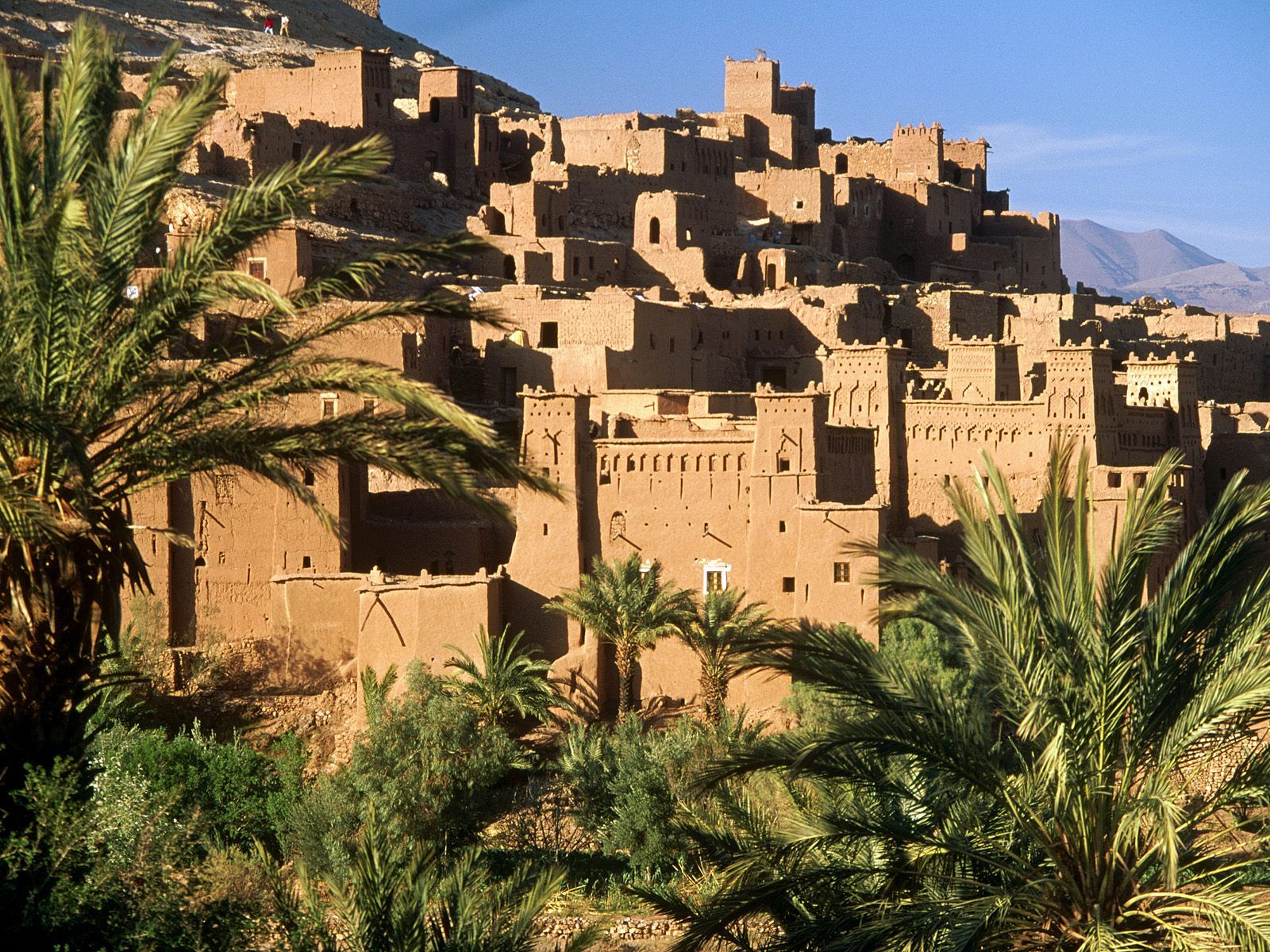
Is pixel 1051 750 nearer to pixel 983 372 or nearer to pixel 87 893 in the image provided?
pixel 87 893

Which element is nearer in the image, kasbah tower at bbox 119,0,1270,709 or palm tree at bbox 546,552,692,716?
palm tree at bbox 546,552,692,716

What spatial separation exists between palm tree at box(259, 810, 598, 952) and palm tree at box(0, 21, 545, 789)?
67.6 inches

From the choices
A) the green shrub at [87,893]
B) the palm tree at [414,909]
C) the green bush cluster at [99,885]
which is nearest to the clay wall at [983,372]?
the green bush cluster at [99,885]

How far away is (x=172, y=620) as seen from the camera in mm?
28891

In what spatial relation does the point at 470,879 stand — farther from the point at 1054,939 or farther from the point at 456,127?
the point at 456,127

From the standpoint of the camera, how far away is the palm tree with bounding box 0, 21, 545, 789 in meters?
10.8

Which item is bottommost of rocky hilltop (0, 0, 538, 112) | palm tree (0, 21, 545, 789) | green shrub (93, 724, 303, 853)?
green shrub (93, 724, 303, 853)

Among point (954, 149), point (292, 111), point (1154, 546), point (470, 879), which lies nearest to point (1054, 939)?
point (1154, 546)

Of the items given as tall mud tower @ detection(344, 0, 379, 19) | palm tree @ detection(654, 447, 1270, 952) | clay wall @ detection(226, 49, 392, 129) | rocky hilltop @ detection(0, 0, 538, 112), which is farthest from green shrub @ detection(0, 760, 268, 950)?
tall mud tower @ detection(344, 0, 379, 19)

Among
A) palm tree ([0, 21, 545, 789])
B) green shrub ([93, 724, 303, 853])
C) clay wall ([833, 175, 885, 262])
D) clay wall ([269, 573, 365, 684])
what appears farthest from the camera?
clay wall ([833, 175, 885, 262])

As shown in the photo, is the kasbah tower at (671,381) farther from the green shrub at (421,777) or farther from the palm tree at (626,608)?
the green shrub at (421,777)

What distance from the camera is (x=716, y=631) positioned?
26.9 metres

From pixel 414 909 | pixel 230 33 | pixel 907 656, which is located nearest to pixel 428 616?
pixel 907 656

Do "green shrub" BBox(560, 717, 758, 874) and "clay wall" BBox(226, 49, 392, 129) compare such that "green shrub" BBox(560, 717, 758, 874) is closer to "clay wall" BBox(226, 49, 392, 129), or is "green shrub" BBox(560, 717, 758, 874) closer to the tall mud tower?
"clay wall" BBox(226, 49, 392, 129)
